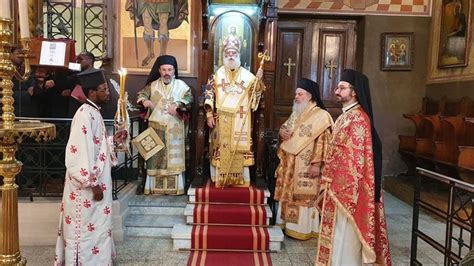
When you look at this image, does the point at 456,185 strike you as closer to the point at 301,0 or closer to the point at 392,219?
the point at 392,219

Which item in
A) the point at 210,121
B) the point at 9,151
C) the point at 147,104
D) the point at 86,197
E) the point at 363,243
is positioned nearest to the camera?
the point at 9,151

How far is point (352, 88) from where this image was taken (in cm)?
326

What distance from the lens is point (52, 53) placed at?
389 cm

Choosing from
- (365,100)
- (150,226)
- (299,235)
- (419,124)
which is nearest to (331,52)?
(419,124)

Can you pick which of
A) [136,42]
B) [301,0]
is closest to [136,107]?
[136,42]

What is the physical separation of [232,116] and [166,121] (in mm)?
955

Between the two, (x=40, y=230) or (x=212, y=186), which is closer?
(x=40, y=230)

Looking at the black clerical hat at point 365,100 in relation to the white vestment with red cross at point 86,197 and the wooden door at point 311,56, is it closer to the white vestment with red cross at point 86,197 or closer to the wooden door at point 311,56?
the white vestment with red cross at point 86,197

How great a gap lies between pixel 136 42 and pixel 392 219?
4322 mm

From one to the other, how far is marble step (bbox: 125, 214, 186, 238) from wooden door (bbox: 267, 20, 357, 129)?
11.0 ft

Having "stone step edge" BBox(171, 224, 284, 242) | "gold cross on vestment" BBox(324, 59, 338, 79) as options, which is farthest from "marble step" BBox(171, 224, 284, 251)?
"gold cross on vestment" BBox(324, 59, 338, 79)

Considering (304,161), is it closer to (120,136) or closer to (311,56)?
(120,136)

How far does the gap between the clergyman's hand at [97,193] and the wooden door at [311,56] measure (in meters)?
4.65

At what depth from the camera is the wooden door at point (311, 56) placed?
7531 millimetres
